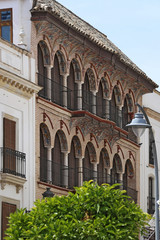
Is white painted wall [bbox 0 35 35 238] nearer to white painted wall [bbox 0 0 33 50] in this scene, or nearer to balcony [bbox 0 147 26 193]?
balcony [bbox 0 147 26 193]

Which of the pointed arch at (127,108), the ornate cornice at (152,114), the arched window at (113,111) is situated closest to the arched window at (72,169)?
the arched window at (113,111)

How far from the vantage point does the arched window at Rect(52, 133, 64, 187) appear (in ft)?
146

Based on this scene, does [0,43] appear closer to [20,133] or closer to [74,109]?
[20,133]

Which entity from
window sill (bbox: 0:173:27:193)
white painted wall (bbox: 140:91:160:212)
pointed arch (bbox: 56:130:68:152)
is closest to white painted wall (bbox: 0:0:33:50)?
pointed arch (bbox: 56:130:68:152)

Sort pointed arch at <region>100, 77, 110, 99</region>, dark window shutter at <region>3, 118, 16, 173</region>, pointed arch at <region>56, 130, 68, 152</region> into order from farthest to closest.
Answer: pointed arch at <region>100, 77, 110, 99</region>, pointed arch at <region>56, 130, 68, 152</region>, dark window shutter at <region>3, 118, 16, 173</region>

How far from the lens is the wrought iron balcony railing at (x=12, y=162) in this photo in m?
38.8

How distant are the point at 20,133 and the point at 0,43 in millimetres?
3699

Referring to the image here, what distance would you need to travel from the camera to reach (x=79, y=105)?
46.6m

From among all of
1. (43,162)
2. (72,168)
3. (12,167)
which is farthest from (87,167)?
(12,167)

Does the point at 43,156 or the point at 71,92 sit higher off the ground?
the point at 71,92

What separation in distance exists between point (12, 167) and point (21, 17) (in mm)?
6643

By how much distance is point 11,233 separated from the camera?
98.3 ft

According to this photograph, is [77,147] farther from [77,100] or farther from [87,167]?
[77,100]

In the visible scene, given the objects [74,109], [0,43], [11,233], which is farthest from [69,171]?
[11,233]
